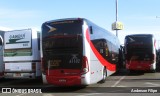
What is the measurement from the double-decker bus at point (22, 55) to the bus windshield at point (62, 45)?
2.28m

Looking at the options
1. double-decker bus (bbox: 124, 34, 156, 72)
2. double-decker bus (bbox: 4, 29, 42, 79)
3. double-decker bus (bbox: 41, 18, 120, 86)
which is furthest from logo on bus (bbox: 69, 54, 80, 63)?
double-decker bus (bbox: 124, 34, 156, 72)

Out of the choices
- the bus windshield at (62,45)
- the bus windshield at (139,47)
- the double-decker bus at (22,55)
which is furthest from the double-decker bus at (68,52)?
the bus windshield at (139,47)

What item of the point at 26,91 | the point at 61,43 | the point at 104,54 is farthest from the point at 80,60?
the point at 104,54

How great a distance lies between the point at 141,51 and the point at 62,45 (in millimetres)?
11323

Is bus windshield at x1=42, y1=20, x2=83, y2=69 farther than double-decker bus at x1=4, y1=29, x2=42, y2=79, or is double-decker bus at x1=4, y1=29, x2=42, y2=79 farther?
double-decker bus at x1=4, y1=29, x2=42, y2=79

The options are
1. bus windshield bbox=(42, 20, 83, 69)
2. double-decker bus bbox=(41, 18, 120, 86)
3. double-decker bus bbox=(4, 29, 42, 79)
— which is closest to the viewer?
double-decker bus bbox=(41, 18, 120, 86)

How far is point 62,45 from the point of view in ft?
48.5

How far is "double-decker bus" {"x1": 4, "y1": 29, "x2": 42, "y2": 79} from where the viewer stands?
17297mm

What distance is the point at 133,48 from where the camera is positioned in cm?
2497

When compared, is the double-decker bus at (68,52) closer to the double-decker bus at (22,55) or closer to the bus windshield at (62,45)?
the bus windshield at (62,45)

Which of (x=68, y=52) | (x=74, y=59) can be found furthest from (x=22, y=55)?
(x=74, y=59)

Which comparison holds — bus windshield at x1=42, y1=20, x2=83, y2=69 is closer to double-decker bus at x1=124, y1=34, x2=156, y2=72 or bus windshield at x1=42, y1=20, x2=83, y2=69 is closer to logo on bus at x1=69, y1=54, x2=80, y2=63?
logo on bus at x1=69, y1=54, x2=80, y2=63

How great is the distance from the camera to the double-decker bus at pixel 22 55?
17.3 m

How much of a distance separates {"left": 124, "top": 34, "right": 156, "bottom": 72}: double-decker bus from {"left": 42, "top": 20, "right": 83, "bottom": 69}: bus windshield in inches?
433
